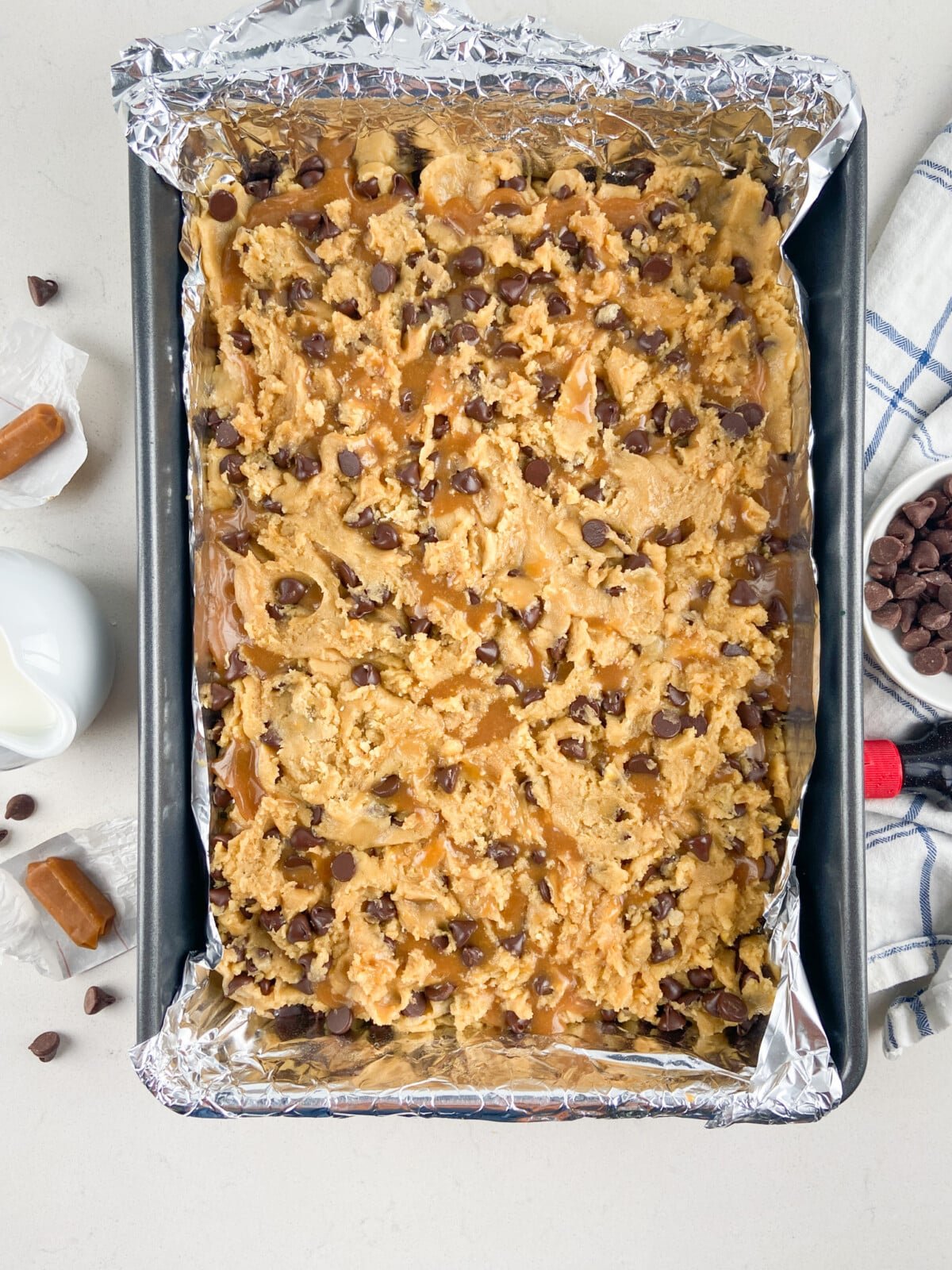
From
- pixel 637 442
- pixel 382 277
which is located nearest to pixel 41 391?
pixel 382 277

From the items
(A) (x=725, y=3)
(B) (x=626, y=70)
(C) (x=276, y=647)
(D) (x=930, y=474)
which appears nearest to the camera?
(B) (x=626, y=70)

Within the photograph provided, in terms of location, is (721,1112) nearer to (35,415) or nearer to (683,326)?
(683,326)

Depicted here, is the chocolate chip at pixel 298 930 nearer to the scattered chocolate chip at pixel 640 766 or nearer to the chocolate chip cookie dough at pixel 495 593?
the chocolate chip cookie dough at pixel 495 593

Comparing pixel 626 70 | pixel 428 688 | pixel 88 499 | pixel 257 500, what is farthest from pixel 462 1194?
pixel 626 70

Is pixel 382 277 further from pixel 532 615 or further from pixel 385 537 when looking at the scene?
pixel 532 615

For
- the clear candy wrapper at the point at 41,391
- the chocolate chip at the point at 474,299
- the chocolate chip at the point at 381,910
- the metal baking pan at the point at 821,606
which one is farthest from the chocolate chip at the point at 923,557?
the clear candy wrapper at the point at 41,391

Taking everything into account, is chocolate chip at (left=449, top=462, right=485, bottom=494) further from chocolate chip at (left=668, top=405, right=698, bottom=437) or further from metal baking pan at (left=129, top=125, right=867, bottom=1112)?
metal baking pan at (left=129, top=125, right=867, bottom=1112)

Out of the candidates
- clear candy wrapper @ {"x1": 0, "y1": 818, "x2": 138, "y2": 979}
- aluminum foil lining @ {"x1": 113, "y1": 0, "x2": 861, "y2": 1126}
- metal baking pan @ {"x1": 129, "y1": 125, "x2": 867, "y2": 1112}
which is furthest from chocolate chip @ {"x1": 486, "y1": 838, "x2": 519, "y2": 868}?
clear candy wrapper @ {"x1": 0, "y1": 818, "x2": 138, "y2": 979}
